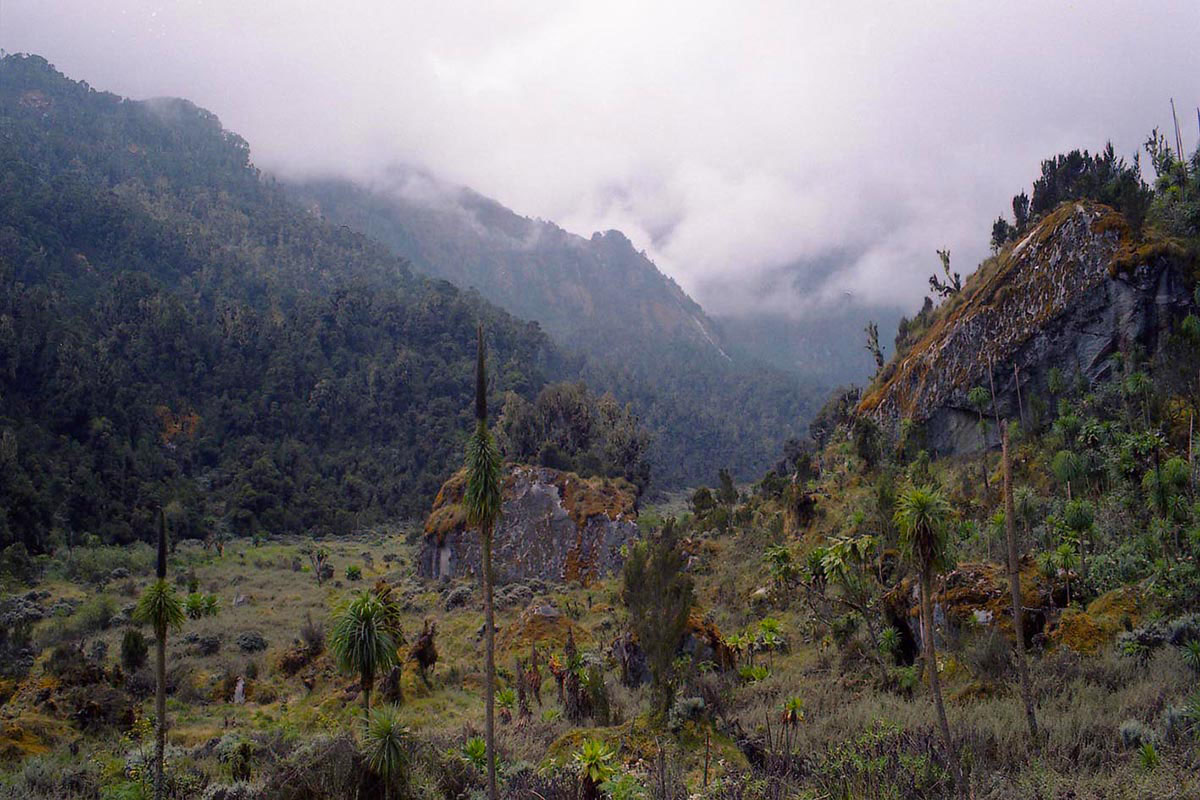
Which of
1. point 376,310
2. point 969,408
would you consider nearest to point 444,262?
point 376,310

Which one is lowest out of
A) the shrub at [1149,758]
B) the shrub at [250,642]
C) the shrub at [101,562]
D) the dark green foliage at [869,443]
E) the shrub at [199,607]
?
the shrub at [250,642]

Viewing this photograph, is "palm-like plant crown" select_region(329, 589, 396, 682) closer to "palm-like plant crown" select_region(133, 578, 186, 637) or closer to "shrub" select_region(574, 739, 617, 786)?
"palm-like plant crown" select_region(133, 578, 186, 637)

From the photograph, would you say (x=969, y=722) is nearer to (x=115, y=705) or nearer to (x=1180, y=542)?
(x=1180, y=542)

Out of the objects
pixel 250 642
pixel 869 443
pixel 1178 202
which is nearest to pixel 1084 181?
pixel 1178 202

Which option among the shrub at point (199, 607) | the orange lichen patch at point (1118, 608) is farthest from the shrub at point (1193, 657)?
the shrub at point (199, 607)

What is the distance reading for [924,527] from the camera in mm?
10758

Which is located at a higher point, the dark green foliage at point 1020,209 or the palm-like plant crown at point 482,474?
the dark green foliage at point 1020,209

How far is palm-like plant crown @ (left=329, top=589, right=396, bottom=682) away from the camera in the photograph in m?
13.4

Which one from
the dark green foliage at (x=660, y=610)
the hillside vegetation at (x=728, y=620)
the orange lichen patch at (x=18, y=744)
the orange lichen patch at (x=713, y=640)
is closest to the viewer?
the hillside vegetation at (x=728, y=620)

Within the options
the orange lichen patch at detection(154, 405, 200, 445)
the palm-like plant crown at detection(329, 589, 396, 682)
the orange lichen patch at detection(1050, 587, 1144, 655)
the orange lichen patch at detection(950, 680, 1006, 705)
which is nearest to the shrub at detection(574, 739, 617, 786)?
the palm-like plant crown at detection(329, 589, 396, 682)

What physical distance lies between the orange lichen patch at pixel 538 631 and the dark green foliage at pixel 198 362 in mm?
29199

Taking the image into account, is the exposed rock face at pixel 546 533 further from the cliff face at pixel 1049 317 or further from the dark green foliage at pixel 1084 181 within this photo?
the dark green foliage at pixel 1084 181

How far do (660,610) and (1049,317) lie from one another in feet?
77.2

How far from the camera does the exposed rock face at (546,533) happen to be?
3419cm
